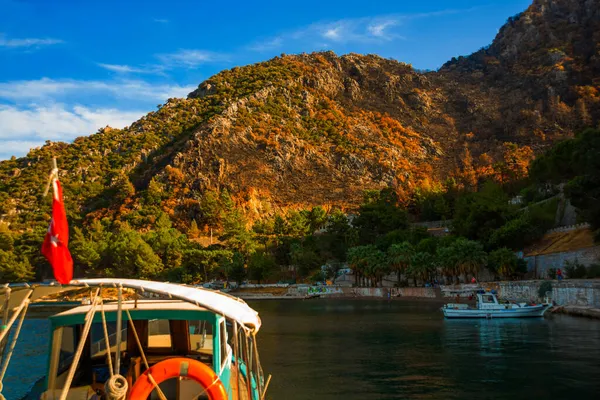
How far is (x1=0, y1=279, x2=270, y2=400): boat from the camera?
27.0ft

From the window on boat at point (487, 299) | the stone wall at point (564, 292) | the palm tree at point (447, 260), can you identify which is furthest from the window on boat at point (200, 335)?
the palm tree at point (447, 260)

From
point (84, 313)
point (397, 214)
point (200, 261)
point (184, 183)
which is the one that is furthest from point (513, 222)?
point (184, 183)

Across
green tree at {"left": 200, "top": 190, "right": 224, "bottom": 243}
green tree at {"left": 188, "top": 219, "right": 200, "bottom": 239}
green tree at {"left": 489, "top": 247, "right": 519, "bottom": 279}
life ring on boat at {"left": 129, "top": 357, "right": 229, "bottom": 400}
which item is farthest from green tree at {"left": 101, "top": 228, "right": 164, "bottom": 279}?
life ring on boat at {"left": 129, "top": 357, "right": 229, "bottom": 400}

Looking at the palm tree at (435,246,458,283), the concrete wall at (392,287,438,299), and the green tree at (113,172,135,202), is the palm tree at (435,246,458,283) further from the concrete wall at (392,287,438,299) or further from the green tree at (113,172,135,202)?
the green tree at (113,172,135,202)

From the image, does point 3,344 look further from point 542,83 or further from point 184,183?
point 542,83

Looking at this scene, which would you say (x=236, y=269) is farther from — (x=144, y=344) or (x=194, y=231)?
(x=144, y=344)

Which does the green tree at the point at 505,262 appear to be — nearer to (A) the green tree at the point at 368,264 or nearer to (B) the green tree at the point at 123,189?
(A) the green tree at the point at 368,264

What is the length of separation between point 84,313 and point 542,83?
671 ft

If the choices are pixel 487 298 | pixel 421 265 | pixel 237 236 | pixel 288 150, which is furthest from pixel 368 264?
pixel 288 150

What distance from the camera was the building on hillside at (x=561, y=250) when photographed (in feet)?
171

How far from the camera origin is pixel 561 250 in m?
59.0

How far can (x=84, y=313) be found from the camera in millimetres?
9469

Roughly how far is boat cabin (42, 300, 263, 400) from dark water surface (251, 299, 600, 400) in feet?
34.2

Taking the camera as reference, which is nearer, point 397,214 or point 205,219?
point 397,214
